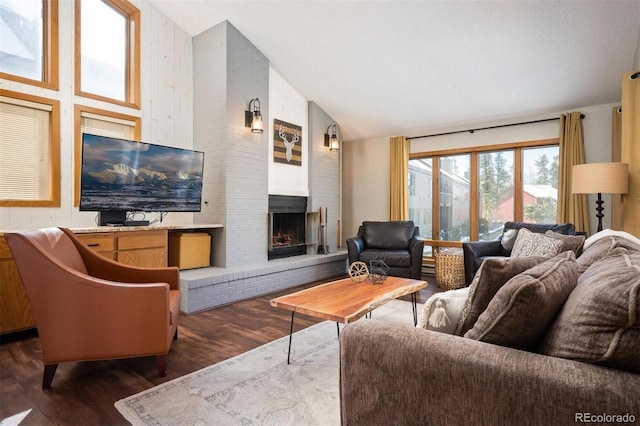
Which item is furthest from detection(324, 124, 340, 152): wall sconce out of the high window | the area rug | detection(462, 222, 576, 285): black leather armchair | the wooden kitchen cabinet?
the wooden kitchen cabinet

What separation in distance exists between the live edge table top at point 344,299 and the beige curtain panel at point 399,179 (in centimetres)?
285

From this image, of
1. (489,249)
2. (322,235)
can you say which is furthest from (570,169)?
(322,235)

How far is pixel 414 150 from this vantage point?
5691 mm

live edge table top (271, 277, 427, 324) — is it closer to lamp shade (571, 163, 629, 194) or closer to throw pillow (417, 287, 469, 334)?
throw pillow (417, 287, 469, 334)

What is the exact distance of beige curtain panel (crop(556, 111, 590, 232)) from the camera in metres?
4.14

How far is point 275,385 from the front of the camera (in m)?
1.96

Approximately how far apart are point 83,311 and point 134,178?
5.81 ft

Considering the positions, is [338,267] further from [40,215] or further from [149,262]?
[40,215]

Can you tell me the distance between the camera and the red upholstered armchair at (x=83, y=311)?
1875mm

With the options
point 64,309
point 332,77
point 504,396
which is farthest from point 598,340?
point 332,77

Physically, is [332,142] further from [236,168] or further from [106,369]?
[106,369]

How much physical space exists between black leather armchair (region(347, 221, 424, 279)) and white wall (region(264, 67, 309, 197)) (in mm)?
1160

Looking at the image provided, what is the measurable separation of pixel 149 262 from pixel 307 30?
3073 mm

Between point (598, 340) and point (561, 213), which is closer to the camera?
point (598, 340)
